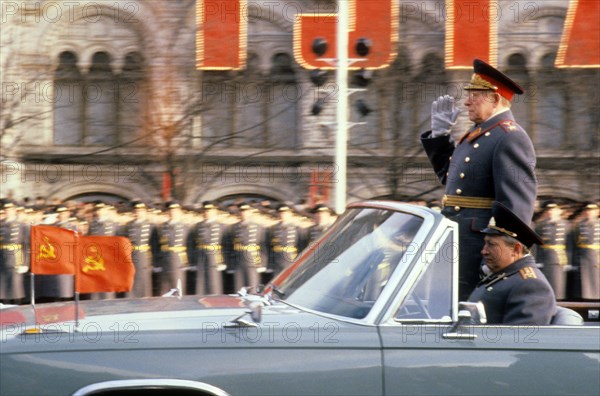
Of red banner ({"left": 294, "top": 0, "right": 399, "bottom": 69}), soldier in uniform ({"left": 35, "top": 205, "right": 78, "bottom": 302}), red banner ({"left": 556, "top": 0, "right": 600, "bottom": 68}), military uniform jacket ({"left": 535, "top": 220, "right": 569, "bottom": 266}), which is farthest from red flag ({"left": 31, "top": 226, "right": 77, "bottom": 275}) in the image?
red banner ({"left": 556, "top": 0, "right": 600, "bottom": 68})

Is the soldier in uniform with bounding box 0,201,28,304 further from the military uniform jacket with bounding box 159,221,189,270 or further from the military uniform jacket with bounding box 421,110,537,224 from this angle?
the military uniform jacket with bounding box 421,110,537,224

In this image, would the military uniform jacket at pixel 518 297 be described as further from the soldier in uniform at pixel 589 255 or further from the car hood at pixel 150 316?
the soldier in uniform at pixel 589 255

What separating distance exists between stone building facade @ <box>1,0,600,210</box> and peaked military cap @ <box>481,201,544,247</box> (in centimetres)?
1514

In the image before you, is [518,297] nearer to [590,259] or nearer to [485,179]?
[485,179]

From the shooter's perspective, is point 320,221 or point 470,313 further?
point 320,221

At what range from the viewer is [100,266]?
4.45 m

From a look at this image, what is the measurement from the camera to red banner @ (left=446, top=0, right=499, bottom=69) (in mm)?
23172

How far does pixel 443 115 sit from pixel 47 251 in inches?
87.1

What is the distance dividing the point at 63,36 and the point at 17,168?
403 centimetres

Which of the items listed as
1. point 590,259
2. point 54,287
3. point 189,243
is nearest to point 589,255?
point 590,259

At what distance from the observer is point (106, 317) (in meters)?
4.26

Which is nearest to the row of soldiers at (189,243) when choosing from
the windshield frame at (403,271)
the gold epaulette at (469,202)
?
the gold epaulette at (469,202)

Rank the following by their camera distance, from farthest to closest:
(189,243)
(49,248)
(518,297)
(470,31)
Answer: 1. (470,31)
2. (189,243)
3. (49,248)
4. (518,297)

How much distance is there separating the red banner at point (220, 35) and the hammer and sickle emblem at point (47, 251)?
18.9 metres
